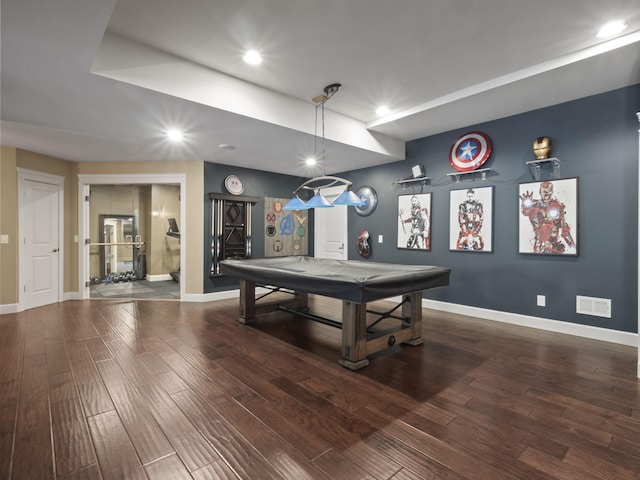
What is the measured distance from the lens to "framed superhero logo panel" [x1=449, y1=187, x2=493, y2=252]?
432cm

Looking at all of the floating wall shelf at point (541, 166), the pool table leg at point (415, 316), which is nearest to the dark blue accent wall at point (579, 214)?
the floating wall shelf at point (541, 166)

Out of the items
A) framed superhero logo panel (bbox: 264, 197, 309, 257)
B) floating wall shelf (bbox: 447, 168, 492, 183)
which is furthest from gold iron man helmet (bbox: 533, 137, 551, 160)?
framed superhero logo panel (bbox: 264, 197, 309, 257)

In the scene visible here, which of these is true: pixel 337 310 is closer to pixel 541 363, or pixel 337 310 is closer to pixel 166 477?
pixel 541 363

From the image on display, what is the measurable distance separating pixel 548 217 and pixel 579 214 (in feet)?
0.95

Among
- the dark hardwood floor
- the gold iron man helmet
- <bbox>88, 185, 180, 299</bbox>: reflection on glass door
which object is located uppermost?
the gold iron man helmet

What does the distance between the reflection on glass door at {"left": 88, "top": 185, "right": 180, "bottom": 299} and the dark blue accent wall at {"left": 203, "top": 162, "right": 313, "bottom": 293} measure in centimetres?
102

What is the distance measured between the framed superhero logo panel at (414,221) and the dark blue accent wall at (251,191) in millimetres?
2391

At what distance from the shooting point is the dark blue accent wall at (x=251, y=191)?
559cm

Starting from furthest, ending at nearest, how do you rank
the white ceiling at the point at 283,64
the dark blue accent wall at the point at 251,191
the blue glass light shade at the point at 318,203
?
the dark blue accent wall at the point at 251,191, the blue glass light shade at the point at 318,203, the white ceiling at the point at 283,64

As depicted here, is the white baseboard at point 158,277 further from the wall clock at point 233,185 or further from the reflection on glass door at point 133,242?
the wall clock at point 233,185

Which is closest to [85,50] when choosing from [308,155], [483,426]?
[308,155]

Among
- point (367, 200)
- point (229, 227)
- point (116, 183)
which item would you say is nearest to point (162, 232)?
point (116, 183)

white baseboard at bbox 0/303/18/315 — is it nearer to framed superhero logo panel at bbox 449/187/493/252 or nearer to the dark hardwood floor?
the dark hardwood floor

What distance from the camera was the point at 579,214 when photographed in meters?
3.60
